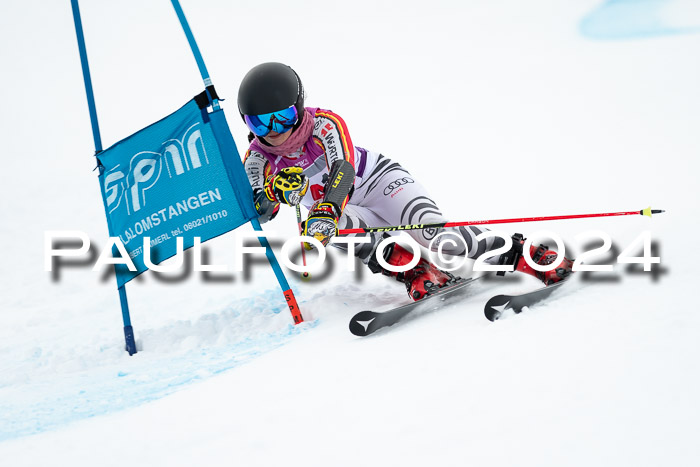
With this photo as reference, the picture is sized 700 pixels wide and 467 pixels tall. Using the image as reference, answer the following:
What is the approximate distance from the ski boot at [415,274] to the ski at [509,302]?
0.62m

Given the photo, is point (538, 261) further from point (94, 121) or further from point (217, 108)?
point (94, 121)

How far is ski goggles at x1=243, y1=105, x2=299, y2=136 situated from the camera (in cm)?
309

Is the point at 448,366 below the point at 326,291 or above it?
above

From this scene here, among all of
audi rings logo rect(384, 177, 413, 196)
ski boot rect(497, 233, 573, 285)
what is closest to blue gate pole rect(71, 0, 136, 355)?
audi rings logo rect(384, 177, 413, 196)

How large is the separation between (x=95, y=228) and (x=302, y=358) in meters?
A: 5.15

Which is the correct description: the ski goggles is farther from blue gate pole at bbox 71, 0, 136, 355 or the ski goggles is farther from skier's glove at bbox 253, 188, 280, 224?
blue gate pole at bbox 71, 0, 136, 355

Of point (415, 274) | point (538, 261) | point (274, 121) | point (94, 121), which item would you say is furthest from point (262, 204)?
point (538, 261)

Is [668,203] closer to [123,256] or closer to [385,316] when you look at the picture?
[385,316]

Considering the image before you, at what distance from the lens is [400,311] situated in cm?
300

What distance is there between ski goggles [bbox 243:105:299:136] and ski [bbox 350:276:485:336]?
100 cm

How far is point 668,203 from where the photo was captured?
4.72 meters

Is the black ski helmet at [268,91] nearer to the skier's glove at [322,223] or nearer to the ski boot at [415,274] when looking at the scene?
the skier's glove at [322,223]

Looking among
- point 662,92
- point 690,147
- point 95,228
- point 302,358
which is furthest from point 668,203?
point 95,228

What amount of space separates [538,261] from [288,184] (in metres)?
1.29
